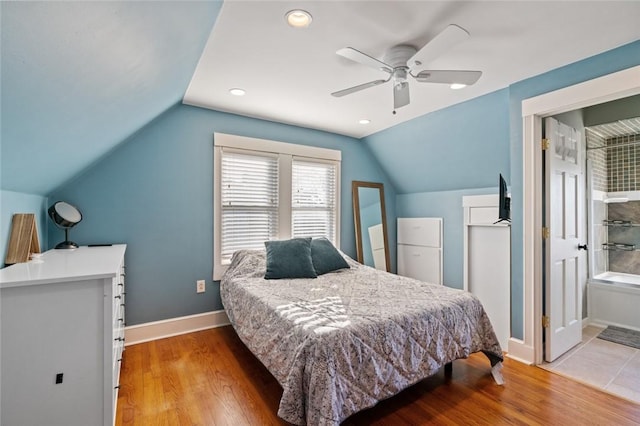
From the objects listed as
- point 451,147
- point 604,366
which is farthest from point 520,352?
point 451,147

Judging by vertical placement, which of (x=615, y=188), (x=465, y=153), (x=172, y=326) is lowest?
(x=172, y=326)

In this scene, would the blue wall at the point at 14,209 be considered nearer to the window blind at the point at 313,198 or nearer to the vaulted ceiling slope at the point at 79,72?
A: the vaulted ceiling slope at the point at 79,72

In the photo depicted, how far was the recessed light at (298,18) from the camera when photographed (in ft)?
5.37

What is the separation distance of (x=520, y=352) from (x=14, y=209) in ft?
12.7

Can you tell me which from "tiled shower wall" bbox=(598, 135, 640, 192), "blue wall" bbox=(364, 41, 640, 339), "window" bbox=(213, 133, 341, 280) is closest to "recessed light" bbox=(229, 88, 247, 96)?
"window" bbox=(213, 133, 341, 280)

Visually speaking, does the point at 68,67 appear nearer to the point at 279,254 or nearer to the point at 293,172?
the point at 279,254

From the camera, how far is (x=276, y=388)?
6.95 feet

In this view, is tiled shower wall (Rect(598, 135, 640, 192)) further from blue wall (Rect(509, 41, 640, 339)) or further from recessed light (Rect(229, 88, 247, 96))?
recessed light (Rect(229, 88, 247, 96))

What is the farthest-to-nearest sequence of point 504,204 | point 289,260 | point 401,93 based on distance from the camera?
point 289,260, point 504,204, point 401,93

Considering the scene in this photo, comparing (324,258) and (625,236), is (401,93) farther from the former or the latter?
(625,236)

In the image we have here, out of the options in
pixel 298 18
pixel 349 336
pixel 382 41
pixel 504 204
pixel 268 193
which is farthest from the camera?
pixel 268 193

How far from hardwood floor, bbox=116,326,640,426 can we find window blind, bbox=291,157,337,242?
1.76m

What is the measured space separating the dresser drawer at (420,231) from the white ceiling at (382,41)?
1.68m

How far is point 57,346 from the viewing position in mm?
1350
